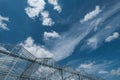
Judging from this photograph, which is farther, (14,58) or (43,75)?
(43,75)

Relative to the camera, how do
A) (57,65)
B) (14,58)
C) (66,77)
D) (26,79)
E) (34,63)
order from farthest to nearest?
(66,77)
(26,79)
(57,65)
(34,63)
(14,58)

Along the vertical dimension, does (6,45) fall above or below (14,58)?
above

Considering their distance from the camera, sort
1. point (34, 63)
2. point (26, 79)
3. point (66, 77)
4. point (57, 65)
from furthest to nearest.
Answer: point (66, 77) → point (26, 79) → point (57, 65) → point (34, 63)

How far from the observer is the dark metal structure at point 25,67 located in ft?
95.0

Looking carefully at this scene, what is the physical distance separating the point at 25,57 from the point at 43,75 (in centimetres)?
997

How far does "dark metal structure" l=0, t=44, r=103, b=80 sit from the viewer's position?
28.9 metres

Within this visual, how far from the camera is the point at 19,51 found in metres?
29.3

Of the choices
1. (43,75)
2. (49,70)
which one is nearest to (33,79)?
(43,75)

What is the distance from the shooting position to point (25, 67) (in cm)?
3406

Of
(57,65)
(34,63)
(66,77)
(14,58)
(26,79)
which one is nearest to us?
(14,58)

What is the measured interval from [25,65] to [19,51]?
498 cm

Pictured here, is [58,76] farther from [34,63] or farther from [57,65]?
[34,63]

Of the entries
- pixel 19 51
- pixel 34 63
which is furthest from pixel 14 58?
pixel 34 63

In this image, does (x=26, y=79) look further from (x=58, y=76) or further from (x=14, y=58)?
(x=14, y=58)
